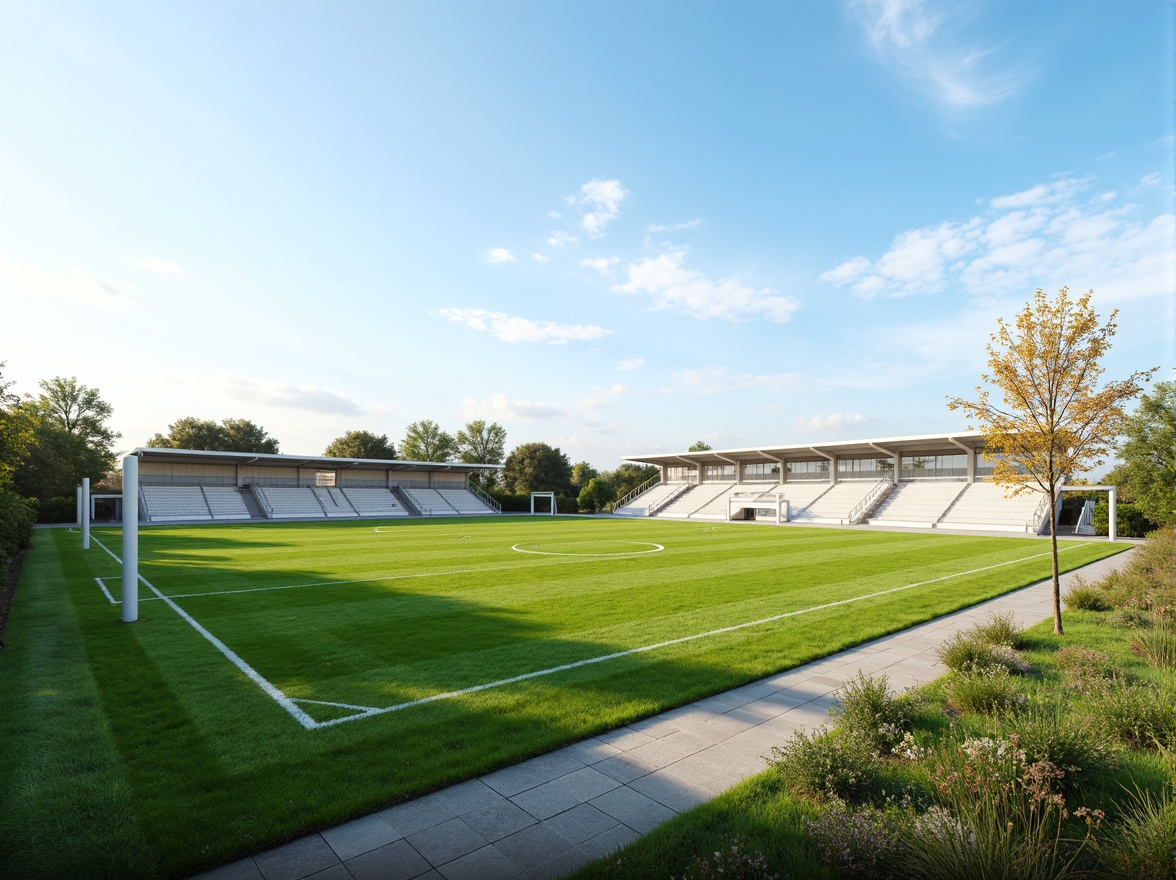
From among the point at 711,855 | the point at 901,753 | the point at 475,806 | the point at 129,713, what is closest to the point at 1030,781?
the point at 901,753

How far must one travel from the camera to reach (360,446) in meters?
84.4

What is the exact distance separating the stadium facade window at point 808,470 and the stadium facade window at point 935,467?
275 inches

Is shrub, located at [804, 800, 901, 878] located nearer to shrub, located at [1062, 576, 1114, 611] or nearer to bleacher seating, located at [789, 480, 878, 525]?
shrub, located at [1062, 576, 1114, 611]

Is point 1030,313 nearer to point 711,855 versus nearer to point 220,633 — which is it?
point 711,855

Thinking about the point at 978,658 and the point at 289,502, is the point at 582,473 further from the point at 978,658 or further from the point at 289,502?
the point at 978,658

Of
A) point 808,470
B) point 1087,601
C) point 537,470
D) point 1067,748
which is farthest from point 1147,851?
point 537,470

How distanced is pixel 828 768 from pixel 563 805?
82.5 inches

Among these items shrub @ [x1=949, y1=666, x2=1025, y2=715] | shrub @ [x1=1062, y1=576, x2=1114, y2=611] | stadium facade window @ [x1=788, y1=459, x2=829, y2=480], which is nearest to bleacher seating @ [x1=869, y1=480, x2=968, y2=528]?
stadium facade window @ [x1=788, y1=459, x2=829, y2=480]

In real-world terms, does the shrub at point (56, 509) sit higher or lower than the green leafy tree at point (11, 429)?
lower

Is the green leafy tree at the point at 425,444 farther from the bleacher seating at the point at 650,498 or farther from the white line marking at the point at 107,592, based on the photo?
the white line marking at the point at 107,592

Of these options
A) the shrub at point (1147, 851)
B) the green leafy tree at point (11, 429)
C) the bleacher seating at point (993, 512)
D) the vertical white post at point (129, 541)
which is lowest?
the bleacher seating at point (993, 512)

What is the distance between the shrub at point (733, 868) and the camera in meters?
3.35

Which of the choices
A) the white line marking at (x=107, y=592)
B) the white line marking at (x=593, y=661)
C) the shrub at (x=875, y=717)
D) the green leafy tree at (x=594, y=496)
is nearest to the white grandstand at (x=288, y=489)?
the green leafy tree at (x=594, y=496)

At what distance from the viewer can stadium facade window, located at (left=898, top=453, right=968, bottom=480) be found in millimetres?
46062
